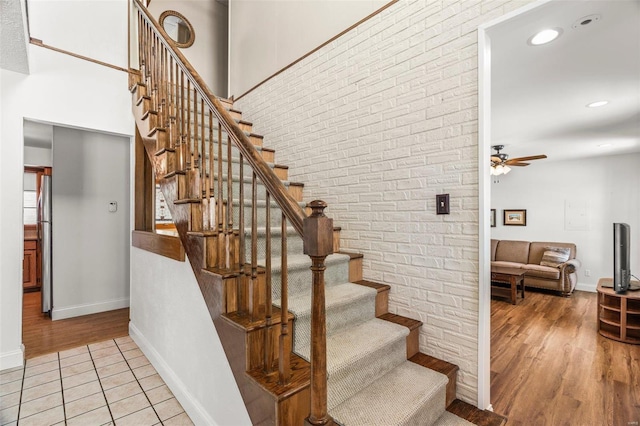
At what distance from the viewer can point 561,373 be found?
239 centimetres

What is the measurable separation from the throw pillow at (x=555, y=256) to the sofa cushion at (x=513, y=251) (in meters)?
0.45

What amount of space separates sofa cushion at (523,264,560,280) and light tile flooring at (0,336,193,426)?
5511 mm

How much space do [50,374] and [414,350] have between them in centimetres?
280

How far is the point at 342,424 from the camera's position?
1.28 m

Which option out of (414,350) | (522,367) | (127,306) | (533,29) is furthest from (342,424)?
(127,306)

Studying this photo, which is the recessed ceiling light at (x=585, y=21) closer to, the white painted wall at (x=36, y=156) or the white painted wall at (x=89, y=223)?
the white painted wall at (x=89, y=223)

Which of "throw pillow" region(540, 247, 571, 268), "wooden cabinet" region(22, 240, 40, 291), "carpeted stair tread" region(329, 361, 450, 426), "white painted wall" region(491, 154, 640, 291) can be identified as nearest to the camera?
"carpeted stair tread" region(329, 361, 450, 426)

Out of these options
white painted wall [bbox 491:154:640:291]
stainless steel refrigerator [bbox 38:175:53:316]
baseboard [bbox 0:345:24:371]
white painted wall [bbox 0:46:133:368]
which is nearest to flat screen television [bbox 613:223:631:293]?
white painted wall [bbox 491:154:640:291]

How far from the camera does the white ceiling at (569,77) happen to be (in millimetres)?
1696

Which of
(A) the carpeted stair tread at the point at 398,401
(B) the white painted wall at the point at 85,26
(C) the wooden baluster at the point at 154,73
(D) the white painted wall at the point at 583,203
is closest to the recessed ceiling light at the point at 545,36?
(A) the carpeted stair tread at the point at 398,401

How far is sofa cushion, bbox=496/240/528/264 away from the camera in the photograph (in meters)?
6.07

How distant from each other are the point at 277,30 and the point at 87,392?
3621 mm

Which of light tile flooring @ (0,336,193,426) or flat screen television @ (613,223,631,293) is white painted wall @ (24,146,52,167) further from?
flat screen television @ (613,223,631,293)

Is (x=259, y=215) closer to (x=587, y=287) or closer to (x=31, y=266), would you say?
(x=31, y=266)
